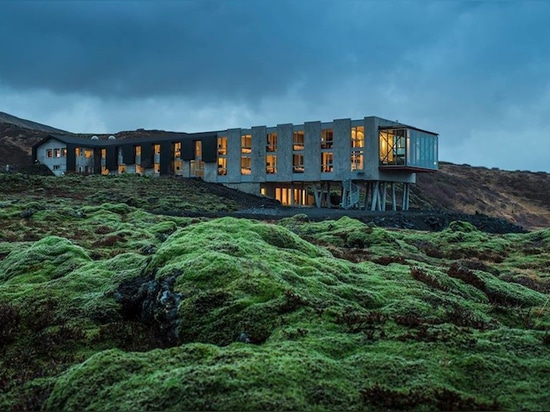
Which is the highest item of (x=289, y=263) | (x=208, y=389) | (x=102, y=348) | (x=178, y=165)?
(x=178, y=165)

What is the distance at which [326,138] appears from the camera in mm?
69000

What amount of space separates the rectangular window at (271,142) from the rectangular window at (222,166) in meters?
8.99

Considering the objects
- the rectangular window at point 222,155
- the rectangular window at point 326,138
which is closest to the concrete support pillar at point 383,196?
the rectangular window at point 326,138

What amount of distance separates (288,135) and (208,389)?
6863 centimetres

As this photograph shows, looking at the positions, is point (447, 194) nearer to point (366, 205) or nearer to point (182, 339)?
point (366, 205)

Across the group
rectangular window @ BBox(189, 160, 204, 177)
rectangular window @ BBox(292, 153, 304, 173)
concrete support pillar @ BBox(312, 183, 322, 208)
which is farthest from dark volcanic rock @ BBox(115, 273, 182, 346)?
rectangular window @ BBox(189, 160, 204, 177)

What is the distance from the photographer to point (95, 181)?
229 ft

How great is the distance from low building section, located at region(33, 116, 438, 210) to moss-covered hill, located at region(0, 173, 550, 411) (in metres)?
53.6

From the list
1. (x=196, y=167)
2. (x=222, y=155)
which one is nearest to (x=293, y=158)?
(x=222, y=155)

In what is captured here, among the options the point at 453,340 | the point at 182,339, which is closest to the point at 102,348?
the point at 182,339

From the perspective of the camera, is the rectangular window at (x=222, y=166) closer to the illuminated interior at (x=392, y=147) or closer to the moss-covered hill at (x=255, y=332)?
the illuminated interior at (x=392, y=147)

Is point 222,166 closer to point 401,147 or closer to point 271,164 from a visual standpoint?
point 271,164

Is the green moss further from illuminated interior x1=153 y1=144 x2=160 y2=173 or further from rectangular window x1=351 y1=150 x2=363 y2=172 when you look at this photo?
illuminated interior x1=153 y1=144 x2=160 y2=173

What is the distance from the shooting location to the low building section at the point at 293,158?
64125 mm
